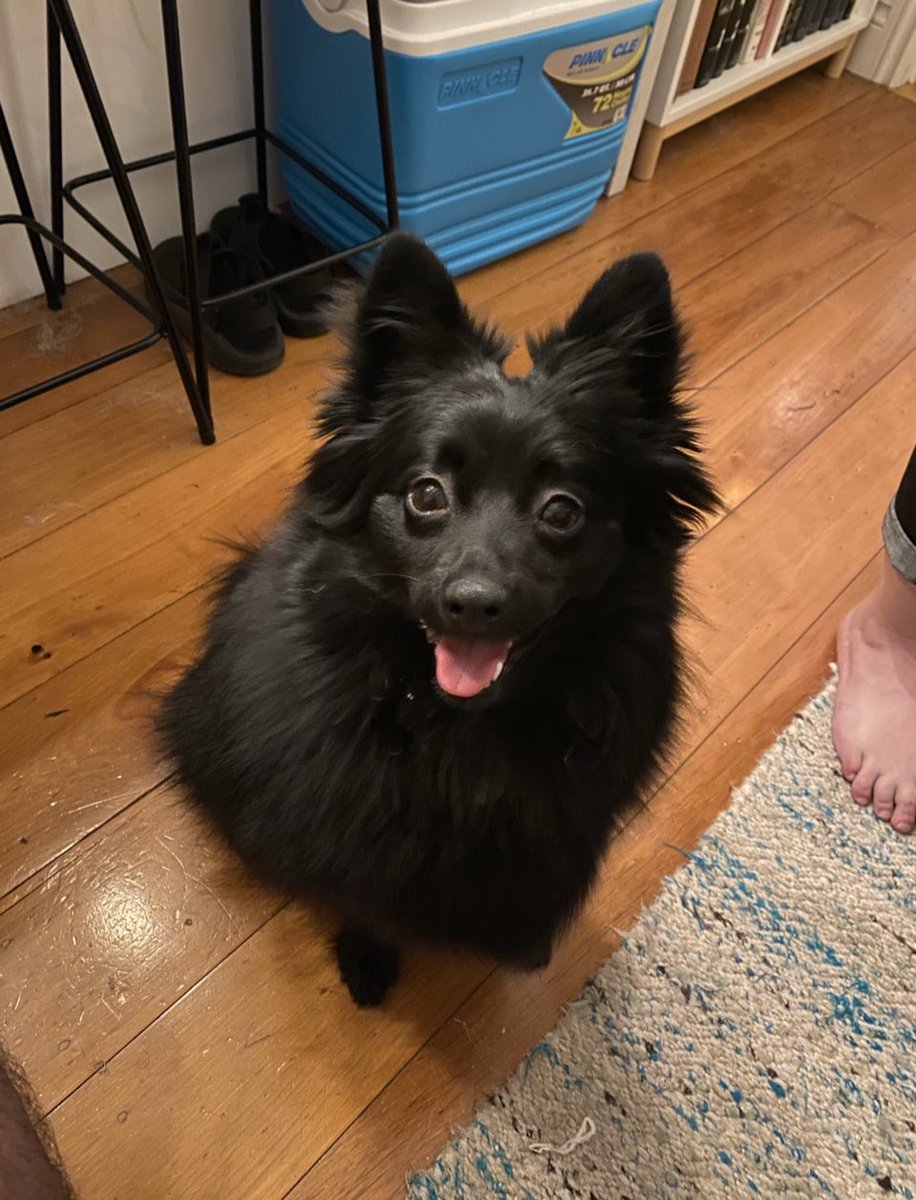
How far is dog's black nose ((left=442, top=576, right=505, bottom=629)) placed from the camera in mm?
821

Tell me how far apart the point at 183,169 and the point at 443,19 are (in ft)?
2.21

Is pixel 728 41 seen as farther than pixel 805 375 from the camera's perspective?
Yes

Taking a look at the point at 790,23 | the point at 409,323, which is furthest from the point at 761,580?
the point at 790,23

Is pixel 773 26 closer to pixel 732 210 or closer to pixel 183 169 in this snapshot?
pixel 732 210

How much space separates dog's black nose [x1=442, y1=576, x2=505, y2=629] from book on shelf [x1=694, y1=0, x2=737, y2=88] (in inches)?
99.6

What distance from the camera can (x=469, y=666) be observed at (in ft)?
2.99

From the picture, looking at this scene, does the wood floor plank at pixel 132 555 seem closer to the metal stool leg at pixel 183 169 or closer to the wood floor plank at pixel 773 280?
the metal stool leg at pixel 183 169

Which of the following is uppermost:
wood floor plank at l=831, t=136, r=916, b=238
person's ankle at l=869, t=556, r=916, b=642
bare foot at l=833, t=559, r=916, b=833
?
person's ankle at l=869, t=556, r=916, b=642

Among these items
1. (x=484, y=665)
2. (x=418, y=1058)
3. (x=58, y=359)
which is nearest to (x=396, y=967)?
(x=418, y=1058)

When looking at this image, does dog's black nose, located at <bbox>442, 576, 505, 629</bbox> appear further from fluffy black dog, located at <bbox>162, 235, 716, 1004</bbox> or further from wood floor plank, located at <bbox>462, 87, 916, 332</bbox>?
wood floor plank, located at <bbox>462, 87, 916, 332</bbox>

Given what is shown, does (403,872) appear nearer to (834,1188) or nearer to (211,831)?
(211,831)

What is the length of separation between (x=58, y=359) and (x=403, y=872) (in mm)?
1489

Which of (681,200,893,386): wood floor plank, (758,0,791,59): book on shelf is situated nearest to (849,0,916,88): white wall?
(758,0,791,59): book on shelf

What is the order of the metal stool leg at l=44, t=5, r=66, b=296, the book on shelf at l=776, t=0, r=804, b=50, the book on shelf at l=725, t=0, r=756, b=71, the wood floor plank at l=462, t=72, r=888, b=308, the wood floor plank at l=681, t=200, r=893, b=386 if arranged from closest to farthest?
1. the metal stool leg at l=44, t=5, r=66, b=296
2. the wood floor plank at l=681, t=200, r=893, b=386
3. the wood floor plank at l=462, t=72, r=888, b=308
4. the book on shelf at l=725, t=0, r=756, b=71
5. the book on shelf at l=776, t=0, r=804, b=50
